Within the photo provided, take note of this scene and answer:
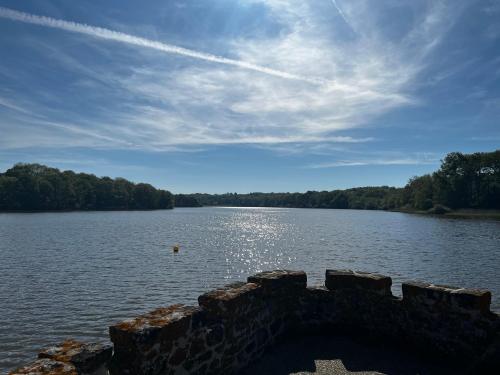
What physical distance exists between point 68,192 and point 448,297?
13490 centimetres

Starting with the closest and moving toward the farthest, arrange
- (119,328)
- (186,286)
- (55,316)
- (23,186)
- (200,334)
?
1. (119,328)
2. (200,334)
3. (55,316)
4. (186,286)
5. (23,186)

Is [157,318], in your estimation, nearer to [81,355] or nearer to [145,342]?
[145,342]

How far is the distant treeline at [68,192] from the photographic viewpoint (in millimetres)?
112375

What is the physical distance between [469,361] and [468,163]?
113 meters

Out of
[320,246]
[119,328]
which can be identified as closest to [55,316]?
[119,328]

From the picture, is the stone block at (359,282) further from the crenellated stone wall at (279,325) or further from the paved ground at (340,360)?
the paved ground at (340,360)

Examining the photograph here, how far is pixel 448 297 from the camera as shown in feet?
21.5

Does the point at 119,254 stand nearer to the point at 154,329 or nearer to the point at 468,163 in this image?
the point at 154,329

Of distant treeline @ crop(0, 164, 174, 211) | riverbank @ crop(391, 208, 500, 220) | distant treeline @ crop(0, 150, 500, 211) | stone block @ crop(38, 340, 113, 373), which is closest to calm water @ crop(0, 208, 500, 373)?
stone block @ crop(38, 340, 113, 373)

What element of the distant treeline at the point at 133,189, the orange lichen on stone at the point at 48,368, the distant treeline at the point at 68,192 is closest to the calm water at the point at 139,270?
the orange lichen on stone at the point at 48,368

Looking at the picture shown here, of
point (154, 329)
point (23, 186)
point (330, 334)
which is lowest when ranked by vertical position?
point (330, 334)

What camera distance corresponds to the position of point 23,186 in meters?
113

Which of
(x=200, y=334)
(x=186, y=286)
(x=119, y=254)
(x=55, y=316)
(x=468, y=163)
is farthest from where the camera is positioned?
(x=468, y=163)

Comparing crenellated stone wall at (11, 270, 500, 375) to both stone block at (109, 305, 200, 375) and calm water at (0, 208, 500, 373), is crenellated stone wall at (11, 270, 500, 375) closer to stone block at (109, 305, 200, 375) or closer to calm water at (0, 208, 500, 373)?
stone block at (109, 305, 200, 375)
